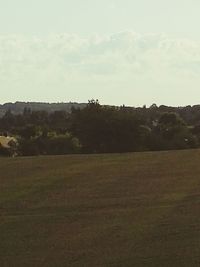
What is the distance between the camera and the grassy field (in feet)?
44.6

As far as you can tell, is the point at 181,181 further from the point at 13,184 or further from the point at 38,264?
the point at 38,264

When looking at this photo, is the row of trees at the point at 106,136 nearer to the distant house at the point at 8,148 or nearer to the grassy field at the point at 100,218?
the distant house at the point at 8,148

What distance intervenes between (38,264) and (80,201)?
9.66m

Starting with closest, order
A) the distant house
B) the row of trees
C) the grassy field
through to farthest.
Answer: the grassy field, the distant house, the row of trees

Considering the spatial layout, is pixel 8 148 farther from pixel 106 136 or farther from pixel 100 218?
pixel 100 218

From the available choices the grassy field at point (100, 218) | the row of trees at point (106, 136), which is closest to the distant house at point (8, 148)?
the row of trees at point (106, 136)

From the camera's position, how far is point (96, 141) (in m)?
79.6

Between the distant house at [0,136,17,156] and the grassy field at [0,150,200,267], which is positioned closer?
the grassy field at [0,150,200,267]

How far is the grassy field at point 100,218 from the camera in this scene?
13.6 meters

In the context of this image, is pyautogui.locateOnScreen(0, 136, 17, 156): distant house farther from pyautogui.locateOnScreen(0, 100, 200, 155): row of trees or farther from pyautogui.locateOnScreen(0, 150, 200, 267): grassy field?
pyautogui.locateOnScreen(0, 150, 200, 267): grassy field

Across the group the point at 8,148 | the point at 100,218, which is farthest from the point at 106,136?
the point at 100,218

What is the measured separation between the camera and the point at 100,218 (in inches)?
733

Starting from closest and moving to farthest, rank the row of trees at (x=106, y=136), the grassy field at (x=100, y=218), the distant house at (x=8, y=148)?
the grassy field at (x=100, y=218)
the distant house at (x=8, y=148)
the row of trees at (x=106, y=136)

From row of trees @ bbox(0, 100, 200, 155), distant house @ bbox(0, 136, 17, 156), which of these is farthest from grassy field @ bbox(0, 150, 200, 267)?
row of trees @ bbox(0, 100, 200, 155)
